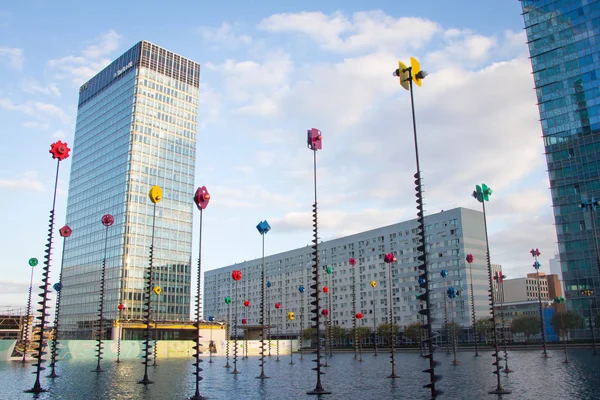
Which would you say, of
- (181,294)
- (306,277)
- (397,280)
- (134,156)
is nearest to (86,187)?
(134,156)

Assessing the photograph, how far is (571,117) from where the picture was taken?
114500 millimetres

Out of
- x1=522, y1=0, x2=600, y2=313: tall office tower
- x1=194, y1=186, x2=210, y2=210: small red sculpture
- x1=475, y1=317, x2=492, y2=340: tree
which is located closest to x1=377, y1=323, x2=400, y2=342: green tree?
x1=475, y1=317, x2=492, y2=340: tree

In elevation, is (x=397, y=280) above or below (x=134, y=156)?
below

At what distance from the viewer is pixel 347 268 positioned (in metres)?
176

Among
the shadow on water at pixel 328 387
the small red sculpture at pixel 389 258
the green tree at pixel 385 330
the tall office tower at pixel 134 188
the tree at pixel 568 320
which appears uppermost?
the tall office tower at pixel 134 188

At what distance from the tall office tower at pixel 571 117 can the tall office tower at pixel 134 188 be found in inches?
3707

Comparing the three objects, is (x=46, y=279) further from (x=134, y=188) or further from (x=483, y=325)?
(x=483, y=325)

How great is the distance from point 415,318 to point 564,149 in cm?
6261

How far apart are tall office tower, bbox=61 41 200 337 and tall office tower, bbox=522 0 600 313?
94.1m

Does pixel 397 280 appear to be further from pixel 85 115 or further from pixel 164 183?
pixel 85 115

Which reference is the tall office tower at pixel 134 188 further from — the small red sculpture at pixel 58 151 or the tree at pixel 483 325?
the small red sculpture at pixel 58 151

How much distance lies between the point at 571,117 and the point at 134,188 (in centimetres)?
10686

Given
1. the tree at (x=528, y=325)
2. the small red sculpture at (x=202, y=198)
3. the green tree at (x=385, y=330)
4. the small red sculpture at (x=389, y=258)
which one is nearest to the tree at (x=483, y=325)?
the tree at (x=528, y=325)

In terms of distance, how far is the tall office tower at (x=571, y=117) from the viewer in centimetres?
11144
